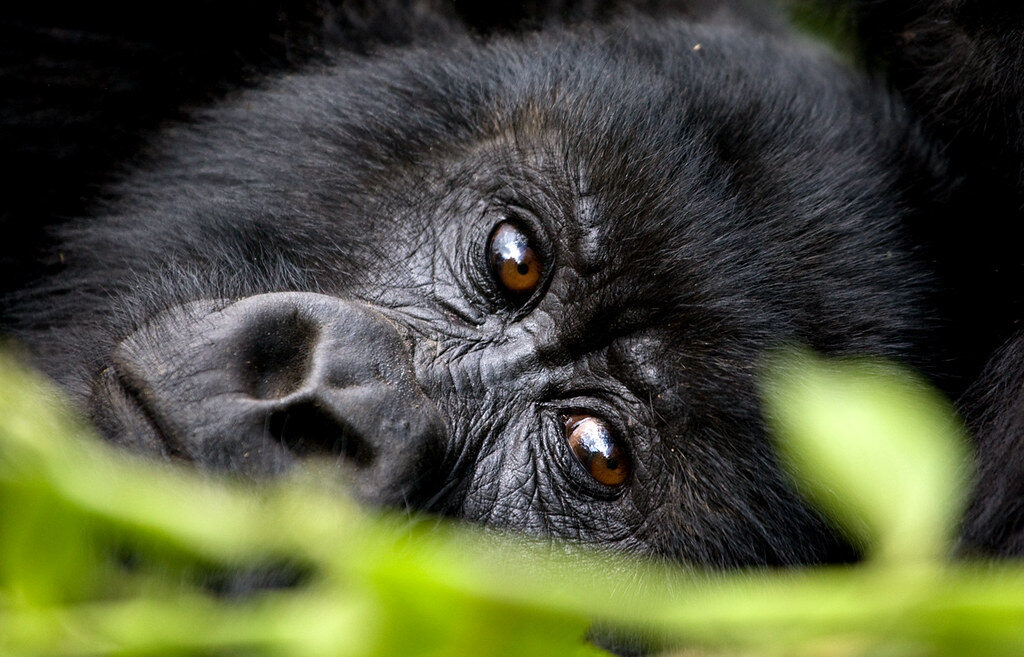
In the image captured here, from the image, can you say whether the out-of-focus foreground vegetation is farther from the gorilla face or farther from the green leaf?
the gorilla face

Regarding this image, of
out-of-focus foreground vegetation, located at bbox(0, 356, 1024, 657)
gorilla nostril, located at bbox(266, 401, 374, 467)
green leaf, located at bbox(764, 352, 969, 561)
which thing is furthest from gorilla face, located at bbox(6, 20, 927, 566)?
green leaf, located at bbox(764, 352, 969, 561)

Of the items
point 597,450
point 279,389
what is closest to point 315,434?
point 279,389

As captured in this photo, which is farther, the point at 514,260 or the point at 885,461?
the point at 514,260

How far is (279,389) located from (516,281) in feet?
1.91

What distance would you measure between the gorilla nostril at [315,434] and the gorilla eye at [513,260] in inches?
20.7

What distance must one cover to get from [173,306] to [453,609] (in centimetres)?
150

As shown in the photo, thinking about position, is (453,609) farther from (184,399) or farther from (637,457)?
(637,457)

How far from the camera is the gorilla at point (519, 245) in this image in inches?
67.8

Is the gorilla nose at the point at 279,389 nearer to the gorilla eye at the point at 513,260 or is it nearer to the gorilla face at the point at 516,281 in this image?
the gorilla face at the point at 516,281

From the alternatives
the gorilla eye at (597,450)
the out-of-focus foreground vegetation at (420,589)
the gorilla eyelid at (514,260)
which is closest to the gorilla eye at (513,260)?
the gorilla eyelid at (514,260)

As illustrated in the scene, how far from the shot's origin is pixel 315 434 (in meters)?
1.62

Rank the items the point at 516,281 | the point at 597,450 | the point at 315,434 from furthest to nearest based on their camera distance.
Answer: the point at 516,281 → the point at 597,450 → the point at 315,434

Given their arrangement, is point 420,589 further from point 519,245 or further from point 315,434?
point 519,245

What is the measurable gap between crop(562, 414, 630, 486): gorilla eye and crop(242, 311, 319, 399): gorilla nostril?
0.53m
